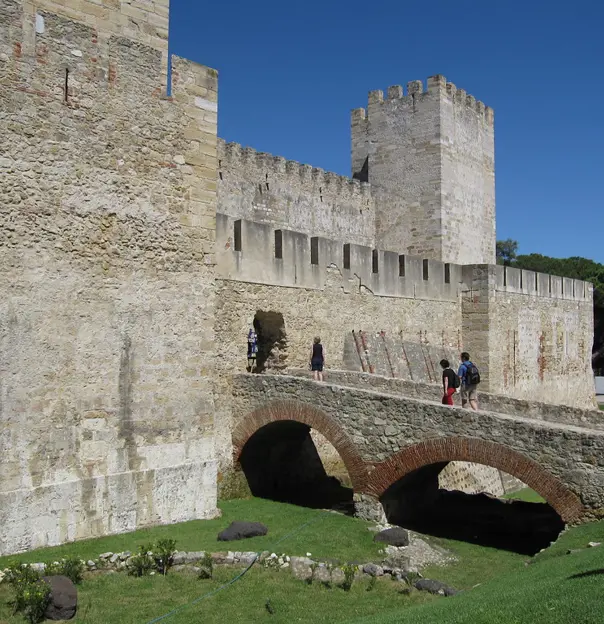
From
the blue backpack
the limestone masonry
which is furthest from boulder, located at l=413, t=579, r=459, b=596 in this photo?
A: the blue backpack

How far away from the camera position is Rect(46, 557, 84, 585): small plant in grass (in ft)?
23.6

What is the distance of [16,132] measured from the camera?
27.1ft

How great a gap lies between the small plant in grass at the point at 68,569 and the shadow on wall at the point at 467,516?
14.6 ft

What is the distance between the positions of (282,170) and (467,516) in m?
11.0

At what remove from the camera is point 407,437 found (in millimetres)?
9883

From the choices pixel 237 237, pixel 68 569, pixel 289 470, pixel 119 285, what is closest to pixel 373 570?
pixel 68 569

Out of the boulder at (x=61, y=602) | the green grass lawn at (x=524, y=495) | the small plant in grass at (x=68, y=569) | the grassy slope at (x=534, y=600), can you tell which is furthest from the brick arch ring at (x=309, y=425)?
the green grass lawn at (x=524, y=495)

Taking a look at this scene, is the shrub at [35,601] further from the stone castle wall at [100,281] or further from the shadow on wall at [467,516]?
the shadow on wall at [467,516]

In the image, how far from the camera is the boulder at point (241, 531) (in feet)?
29.1

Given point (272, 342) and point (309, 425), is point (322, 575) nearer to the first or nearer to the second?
point (309, 425)

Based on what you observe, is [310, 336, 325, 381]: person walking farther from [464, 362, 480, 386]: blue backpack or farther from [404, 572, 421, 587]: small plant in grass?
[404, 572, 421, 587]: small plant in grass

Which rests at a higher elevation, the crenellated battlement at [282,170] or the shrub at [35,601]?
the crenellated battlement at [282,170]

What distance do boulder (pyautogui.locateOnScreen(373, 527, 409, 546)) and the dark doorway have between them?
4610 millimetres

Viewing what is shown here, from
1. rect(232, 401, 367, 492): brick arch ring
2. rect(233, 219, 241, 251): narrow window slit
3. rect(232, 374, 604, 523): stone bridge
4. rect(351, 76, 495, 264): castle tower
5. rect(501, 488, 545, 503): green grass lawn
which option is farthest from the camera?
rect(351, 76, 495, 264): castle tower
